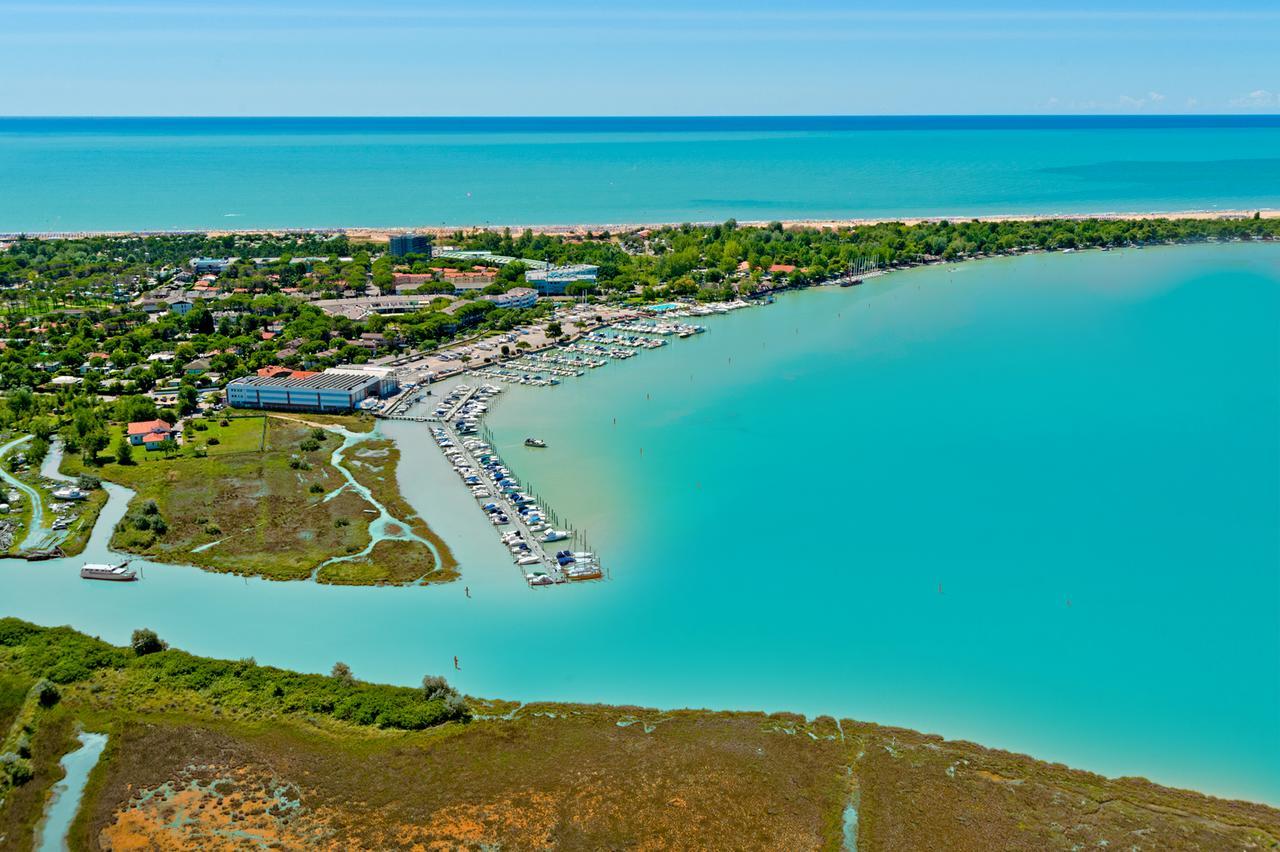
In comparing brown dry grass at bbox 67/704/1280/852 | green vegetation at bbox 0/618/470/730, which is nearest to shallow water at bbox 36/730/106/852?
brown dry grass at bbox 67/704/1280/852

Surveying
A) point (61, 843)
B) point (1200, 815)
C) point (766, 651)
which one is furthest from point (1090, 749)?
point (61, 843)

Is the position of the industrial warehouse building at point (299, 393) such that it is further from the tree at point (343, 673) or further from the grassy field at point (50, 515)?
the tree at point (343, 673)

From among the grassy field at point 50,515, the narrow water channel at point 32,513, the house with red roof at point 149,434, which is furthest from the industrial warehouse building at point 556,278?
the grassy field at point 50,515

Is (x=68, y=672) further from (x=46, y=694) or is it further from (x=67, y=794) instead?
(x=67, y=794)

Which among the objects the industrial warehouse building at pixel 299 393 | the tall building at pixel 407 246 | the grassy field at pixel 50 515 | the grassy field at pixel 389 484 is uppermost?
the tall building at pixel 407 246

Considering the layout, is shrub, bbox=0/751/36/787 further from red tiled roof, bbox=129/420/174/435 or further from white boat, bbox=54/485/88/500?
red tiled roof, bbox=129/420/174/435

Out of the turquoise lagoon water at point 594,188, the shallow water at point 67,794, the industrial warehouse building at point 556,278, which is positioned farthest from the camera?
the turquoise lagoon water at point 594,188
